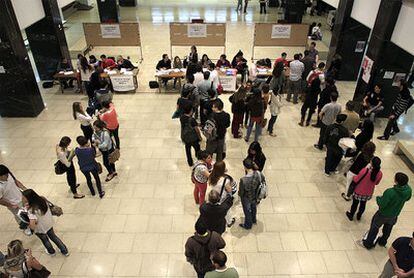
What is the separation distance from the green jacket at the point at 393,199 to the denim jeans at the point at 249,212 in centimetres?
186

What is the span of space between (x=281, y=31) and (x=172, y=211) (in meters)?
8.48

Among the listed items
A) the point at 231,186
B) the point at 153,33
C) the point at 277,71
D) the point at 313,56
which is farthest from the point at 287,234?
the point at 153,33

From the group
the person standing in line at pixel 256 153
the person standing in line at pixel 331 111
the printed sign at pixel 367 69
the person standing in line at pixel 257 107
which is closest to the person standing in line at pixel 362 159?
the person standing in line at pixel 331 111

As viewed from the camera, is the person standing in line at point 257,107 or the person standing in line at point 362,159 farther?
the person standing in line at point 257,107

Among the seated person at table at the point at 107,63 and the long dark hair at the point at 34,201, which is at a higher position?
the long dark hair at the point at 34,201

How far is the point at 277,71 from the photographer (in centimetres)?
859

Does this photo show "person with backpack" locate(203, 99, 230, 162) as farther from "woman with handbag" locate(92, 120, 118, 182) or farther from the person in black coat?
the person in black coat

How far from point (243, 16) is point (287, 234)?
15492 millimetres

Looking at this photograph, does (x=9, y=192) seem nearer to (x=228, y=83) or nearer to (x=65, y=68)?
(x=65, y=68)

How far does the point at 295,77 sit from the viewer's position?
9.12 meters

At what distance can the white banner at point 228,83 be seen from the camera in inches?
392

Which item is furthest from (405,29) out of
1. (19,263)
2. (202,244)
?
(19,263)

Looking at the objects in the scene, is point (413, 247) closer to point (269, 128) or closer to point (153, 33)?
point (269, 128)

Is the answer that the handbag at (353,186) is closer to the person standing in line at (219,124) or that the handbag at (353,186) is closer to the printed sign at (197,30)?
the person standing in line at (219,124)
